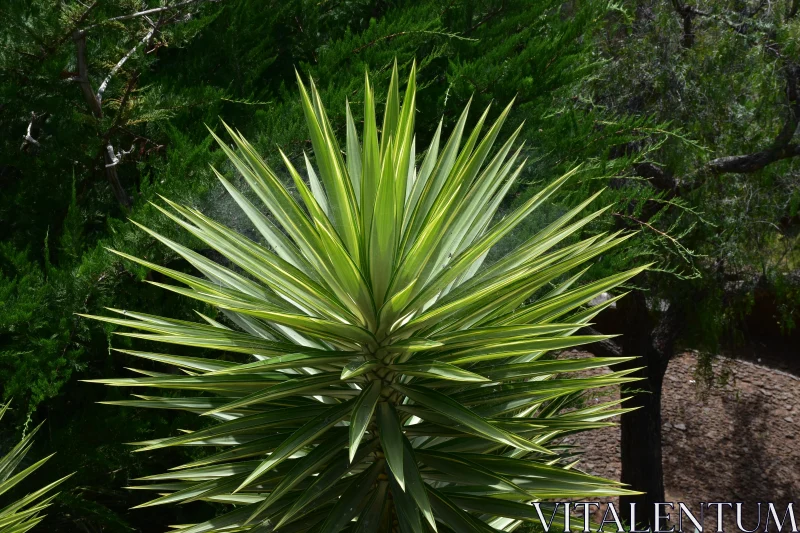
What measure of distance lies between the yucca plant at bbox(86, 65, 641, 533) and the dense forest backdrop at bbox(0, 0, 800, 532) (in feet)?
3.59

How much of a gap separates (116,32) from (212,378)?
223cm

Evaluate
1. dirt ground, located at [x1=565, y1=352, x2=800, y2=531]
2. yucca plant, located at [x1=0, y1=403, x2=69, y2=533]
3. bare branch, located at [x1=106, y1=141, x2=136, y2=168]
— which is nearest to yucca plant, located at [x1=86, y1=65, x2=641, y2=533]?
yucca plant, located at [x1=0, y1=403, x2=69, y2=533]

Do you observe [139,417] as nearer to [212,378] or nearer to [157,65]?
[212,378]

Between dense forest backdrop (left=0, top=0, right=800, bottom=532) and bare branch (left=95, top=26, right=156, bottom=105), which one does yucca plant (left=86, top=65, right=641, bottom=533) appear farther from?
bare branch (left=95, top=26, right=156, bottom=105)

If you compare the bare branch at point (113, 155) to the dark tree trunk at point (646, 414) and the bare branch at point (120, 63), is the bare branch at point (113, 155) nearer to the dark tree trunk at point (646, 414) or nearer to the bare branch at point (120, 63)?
the bare branch at point (120, 63)

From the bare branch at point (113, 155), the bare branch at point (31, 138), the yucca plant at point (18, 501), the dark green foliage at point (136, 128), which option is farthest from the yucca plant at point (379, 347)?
the bare branch at point (31, 138)

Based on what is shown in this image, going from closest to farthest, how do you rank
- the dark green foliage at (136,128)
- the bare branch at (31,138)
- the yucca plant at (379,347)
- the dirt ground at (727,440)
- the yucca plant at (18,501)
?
1. the yucca plant at (379,347)
2. the yucca plant at (18,501)
3. the dark green foliage at (136,128)
4. the bare branch at (31,138)
5. the dirt ground at (727,440)

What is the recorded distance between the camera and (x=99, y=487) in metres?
3.44

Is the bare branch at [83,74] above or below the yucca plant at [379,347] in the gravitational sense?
above

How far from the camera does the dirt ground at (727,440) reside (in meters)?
9.42

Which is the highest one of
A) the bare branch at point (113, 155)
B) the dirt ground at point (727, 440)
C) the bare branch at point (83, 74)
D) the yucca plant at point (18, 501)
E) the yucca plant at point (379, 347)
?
the dirt ground at point (727, 440)

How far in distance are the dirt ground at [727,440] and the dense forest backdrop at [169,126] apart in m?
3.63

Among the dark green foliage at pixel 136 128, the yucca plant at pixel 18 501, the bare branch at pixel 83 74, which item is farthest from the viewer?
the bare branch at pixel 83 74

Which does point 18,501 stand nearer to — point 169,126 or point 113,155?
point 113,155
